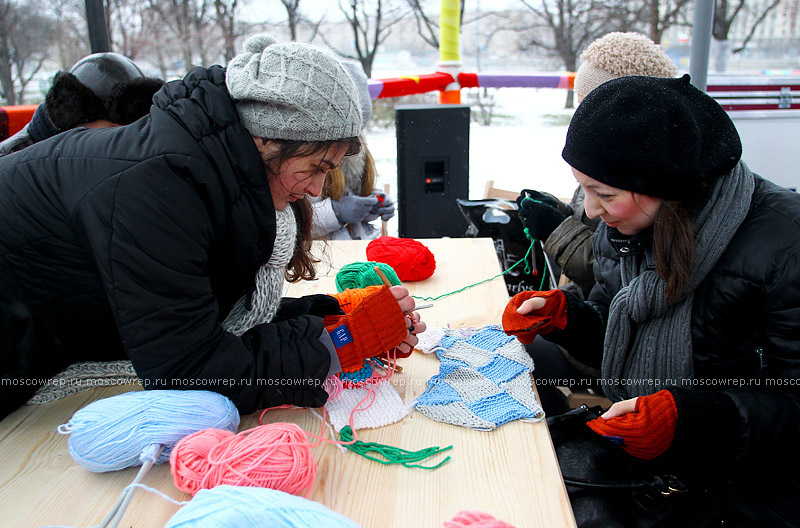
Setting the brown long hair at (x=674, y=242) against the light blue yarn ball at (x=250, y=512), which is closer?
the light blue yarn ball at (x=250, y=512)

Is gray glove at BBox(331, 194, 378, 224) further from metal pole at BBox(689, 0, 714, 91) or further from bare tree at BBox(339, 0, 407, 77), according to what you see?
bare tree at BBox(339, 0, 407, 77)

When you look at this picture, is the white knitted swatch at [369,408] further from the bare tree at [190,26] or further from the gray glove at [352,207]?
the bare tree at [190,26]

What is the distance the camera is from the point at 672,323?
3.99ft

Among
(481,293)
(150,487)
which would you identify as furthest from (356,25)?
(150,487)

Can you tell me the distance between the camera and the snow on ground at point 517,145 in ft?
17.8

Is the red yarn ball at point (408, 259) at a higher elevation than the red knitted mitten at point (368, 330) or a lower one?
lower

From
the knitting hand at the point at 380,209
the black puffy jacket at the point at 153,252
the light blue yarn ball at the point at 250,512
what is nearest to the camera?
the light blue yarn ball at the point at 250,512

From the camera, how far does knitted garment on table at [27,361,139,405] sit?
1053 millimetres

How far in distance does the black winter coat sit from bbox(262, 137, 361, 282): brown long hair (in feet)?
2.07

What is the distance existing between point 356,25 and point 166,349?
16.8 ft

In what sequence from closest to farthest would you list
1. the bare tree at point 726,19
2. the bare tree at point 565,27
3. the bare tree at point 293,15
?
the bare tree at point 293,15
the bare tree at point 726,19
the bare tree at point 565,27

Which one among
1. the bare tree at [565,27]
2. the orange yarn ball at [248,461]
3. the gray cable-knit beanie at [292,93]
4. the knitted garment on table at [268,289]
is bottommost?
the orange yarn ball at [248,461]

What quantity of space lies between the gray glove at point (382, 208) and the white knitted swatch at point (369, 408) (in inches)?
64.5

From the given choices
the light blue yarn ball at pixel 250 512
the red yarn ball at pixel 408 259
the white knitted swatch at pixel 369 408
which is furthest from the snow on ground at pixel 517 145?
the light blue yarn ball at pixel 250 512
